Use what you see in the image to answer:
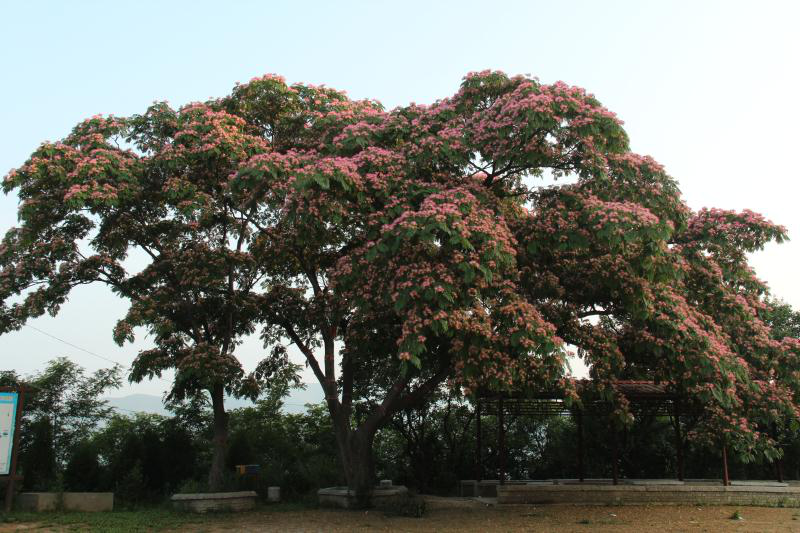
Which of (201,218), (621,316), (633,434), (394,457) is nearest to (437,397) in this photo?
(394,457)

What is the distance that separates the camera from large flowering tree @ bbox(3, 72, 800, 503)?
11.6 meters

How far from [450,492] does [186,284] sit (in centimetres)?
963

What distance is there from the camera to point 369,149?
1340 centimetres

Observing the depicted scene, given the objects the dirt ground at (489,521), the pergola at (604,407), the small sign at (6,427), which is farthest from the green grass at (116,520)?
the pergola at (604,407)

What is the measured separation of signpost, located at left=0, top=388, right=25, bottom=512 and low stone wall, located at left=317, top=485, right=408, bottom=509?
6.68 m

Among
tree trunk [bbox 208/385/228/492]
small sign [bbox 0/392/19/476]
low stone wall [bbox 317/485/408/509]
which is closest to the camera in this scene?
small sign [bbox 0/392/19/476]

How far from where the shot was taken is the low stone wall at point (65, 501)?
554 inches

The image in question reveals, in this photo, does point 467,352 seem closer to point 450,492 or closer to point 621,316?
point 621,316

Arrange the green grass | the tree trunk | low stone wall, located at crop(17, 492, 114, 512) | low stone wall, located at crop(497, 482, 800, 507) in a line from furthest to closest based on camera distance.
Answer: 1. the tree trunk
2. low stone wall, located at crop(497, 482, 800, 507)
3. low stone wall, located at crop(17, 492, 114, 512)
4. the green grass

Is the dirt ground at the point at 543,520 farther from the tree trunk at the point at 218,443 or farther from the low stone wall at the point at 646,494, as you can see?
the tree trunk at the point at 218,443

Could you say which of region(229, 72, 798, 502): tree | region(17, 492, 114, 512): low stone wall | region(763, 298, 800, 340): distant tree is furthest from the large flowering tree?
region(763, 298, 800, 340): distant tree

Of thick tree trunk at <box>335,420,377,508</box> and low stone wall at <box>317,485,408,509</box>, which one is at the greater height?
thick tree trunk at <box>335,420,377,508</box>

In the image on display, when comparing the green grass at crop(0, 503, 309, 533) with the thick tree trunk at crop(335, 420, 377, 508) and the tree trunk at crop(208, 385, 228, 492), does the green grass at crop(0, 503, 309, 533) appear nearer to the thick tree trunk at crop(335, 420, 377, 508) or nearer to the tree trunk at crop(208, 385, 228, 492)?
the tree trunk at crop(208, 385, 228, 492)

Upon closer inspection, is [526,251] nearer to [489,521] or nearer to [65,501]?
[489,521]
